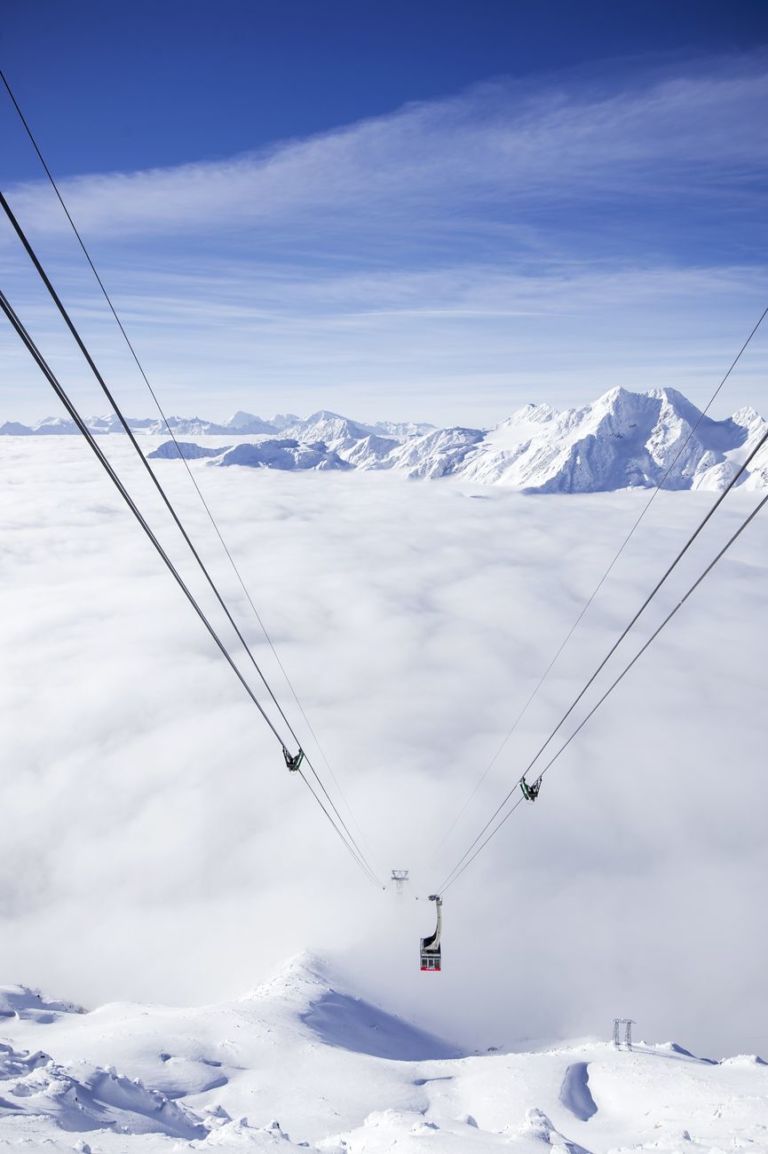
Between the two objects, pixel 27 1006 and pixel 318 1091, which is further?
pixel 27 1006

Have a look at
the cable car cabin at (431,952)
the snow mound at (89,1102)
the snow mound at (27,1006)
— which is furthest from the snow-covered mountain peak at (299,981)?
the cable car cabin at (431,952)

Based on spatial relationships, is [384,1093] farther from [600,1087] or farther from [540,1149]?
[540,1149]

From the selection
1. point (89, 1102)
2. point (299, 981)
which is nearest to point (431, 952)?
point (89, 1102)

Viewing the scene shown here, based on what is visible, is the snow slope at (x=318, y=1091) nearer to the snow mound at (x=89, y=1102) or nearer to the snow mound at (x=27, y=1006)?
the snow mound at (x=89, y=1102)

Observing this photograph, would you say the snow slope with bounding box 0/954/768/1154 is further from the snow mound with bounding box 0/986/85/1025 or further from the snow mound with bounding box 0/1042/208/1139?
the snow mound with bounding box 0/986/85/1025

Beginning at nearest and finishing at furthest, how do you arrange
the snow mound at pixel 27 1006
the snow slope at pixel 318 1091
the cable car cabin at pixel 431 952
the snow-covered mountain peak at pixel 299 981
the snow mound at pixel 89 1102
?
the snow mound at pixel 89 1102 < the snow slope at pixel 318 1091 < the cable car cabin at pixel 431 952 < the snow mound at pixel 27 1006 < the snow-covered mountain peak at pixel 299 981

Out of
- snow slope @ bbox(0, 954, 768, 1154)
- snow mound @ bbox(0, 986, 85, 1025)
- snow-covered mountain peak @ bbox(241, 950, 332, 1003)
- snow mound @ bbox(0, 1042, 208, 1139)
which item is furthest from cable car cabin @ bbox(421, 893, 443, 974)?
snow mound @ bbox(0, 986, 85, 1025)

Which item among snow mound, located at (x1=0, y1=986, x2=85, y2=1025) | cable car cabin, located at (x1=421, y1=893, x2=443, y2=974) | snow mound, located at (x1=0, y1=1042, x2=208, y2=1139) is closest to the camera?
snow mound, located at (x1=0, y1=1042, x2=208, y2=1139)

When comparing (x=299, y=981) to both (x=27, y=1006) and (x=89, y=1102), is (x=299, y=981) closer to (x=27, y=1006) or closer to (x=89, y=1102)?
(x=27, y=1006)
